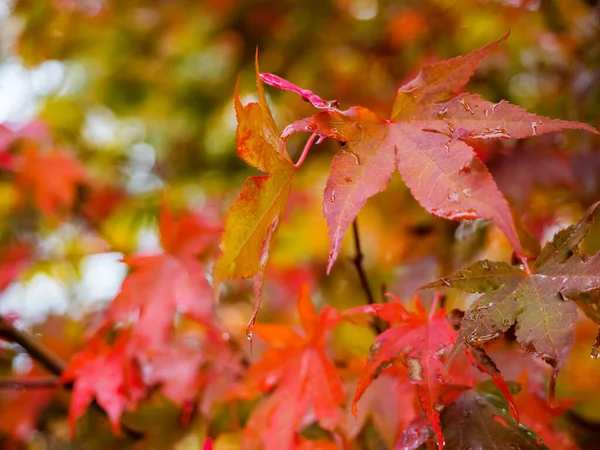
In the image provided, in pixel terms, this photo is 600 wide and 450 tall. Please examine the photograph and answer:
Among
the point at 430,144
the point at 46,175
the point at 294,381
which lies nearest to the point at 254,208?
the point at 430,144

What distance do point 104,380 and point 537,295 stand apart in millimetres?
639

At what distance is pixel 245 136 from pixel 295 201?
4.90 feet

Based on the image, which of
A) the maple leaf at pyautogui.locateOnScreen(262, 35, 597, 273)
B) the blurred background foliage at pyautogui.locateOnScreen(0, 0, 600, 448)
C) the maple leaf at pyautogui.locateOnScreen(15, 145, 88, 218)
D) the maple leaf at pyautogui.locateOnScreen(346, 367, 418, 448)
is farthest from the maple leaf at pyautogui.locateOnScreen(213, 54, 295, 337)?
the maple leaf at pyautogui.locateOnScreen(15, 145, 88, 218)

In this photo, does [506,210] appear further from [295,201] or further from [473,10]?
[473,10]

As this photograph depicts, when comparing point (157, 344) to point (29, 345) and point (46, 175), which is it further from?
point (46, 175)

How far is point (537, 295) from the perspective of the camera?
19.7 inches

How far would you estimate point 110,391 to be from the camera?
0.83 metres

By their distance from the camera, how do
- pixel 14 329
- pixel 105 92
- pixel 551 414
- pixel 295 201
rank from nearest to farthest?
pixel 551 414 < pixel 14 329 < pixel 295 201 < pixel 105 92

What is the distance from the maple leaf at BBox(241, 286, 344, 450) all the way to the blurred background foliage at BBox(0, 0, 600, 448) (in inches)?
21.6

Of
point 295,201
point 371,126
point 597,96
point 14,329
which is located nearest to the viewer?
point 371,126

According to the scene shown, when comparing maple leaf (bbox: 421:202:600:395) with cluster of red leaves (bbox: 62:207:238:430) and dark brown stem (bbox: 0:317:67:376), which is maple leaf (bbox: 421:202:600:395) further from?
dark brown stem (bbox: 0:317:67:376)

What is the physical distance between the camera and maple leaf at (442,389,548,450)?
0.55 meters

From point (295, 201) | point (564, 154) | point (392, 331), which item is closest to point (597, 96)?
point (564, 154)

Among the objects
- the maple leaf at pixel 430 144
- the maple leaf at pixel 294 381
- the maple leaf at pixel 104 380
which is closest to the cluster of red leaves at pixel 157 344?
the maple leaf at pixel 104 380
